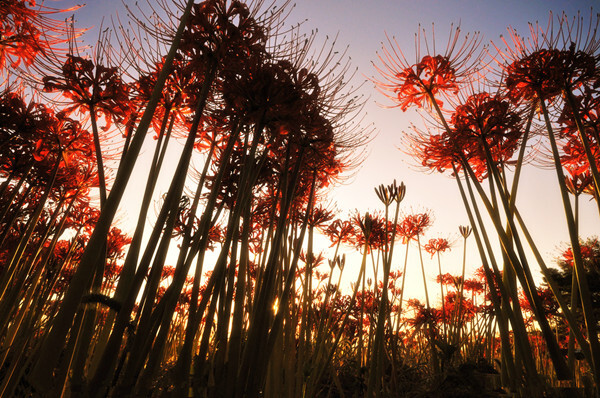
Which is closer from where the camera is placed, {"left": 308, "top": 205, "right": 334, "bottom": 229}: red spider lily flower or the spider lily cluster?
the spider lily cluster

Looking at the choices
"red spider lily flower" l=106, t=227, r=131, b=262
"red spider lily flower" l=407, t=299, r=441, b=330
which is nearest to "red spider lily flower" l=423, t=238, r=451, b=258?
"red spider lily flower" l=407, t=299, r=441, b=330

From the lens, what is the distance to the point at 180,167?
1.50 metres

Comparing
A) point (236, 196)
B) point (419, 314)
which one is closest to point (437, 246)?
point (419, 314)

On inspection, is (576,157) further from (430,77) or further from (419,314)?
(419,314)

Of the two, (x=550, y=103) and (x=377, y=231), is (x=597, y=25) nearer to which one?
(x=550, y=103)

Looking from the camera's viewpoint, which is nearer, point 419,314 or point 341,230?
point 341,230

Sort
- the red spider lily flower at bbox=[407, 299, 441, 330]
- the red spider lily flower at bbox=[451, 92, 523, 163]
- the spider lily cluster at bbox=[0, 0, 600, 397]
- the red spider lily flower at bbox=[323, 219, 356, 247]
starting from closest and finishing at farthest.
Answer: the spider lily cluster at bbox=[0, 0, 600, 397], the red spider lily flower at bbox=[451, 92, 523, 163], the red spider lily flower at bbox=[323, 219, 356, 247], the red spider lily flower at bbox=[407, 299, 441, 330]

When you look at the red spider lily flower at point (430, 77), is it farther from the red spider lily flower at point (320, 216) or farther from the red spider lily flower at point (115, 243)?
the red spider lily flower at point (115, 243)

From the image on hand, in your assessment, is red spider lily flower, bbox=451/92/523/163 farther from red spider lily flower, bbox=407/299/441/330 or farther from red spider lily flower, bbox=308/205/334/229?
red spider lily flower, bbox=407/299/441/330

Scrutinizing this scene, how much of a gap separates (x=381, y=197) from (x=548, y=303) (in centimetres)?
650

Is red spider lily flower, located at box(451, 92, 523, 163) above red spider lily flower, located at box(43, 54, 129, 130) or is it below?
above

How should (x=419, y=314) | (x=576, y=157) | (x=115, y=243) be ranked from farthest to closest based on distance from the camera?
(x=419, y=314) → (x=115, y=243) → (x=576, y=157)

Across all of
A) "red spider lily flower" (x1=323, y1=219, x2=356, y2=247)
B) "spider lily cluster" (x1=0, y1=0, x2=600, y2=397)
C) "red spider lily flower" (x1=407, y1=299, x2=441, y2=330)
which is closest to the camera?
"spider lily cluster" (x1=0, y1=0, x2=600, y2=397)

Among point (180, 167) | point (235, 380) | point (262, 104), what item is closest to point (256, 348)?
point (235, 380)
